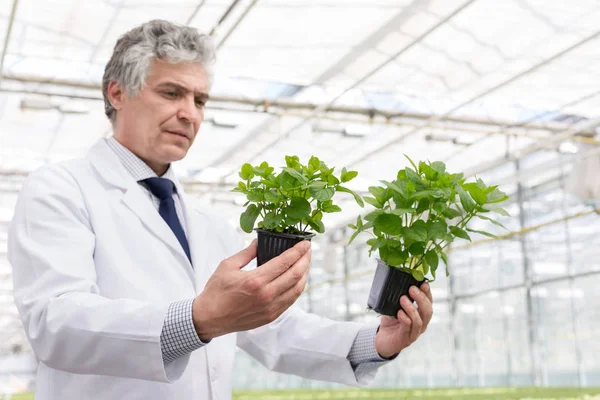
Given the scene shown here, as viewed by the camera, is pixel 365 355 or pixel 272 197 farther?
pixel 365 355

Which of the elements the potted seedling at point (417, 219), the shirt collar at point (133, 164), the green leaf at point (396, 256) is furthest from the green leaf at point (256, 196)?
the shirt collar at point (133, 164)

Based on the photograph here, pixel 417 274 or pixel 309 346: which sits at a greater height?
pixel 417 274

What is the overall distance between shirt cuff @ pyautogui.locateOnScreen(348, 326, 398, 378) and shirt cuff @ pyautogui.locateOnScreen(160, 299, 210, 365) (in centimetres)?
58

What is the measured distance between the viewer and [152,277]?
152 centimetres

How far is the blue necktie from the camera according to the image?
1676 mm

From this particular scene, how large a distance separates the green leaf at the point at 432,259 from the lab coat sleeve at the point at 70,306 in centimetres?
55

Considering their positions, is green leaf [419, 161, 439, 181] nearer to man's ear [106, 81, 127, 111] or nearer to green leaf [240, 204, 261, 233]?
green leaf [240, 204, 261, 233]

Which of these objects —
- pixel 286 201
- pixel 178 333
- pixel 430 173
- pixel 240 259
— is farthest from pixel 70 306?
pixel 430 173

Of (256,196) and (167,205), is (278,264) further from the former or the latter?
(167,205)

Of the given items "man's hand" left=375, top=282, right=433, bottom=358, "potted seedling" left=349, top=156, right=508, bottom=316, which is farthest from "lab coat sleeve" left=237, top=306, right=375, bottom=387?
"potted seedling" left=349, top=156, right=508, bottom=316

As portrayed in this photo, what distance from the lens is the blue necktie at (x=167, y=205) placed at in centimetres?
168

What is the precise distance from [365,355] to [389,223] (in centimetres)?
37

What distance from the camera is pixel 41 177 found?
4.86 ft

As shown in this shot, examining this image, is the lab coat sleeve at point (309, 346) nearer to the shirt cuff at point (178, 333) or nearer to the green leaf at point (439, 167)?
the green leaf at point (439, 167)
